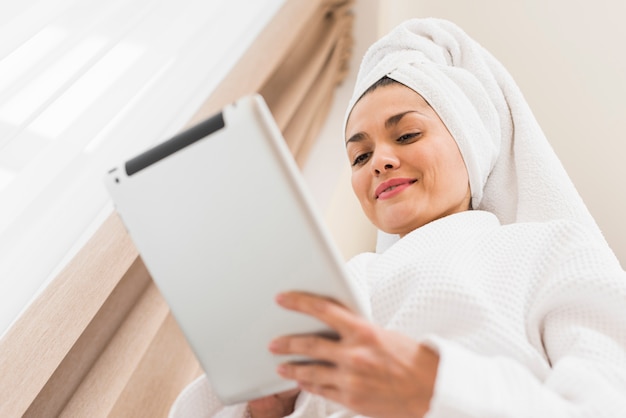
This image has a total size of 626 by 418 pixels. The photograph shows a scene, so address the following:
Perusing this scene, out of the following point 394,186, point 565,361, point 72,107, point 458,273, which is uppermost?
point 72,107

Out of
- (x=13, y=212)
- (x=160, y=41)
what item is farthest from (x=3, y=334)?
(x=160, y=41)

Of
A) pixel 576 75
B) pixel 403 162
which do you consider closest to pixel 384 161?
pixel 403 162

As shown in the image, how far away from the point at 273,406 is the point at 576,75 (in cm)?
132

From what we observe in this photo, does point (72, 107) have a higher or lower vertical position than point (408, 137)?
higher

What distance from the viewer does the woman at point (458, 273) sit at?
477mm

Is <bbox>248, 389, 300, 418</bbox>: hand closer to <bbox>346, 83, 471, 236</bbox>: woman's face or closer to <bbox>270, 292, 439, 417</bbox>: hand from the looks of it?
<bbox>270, 292, 439, 417</bbox>: hand

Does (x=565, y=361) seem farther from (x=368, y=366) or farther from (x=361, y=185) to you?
(x=361, y=185)

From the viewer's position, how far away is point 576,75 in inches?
60.2

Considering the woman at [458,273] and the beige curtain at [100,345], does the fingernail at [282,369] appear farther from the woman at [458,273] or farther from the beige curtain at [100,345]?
the beige curtain at [100,345]

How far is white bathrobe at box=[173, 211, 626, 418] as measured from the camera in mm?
488

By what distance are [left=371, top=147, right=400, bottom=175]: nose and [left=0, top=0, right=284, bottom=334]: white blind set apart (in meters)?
0.39

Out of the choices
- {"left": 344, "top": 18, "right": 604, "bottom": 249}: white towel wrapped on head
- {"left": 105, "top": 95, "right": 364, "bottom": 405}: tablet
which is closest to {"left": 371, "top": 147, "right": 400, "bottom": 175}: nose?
{"left": 344, "top": 18, "right": 604, "bottom": 249}: white towel wrapped on head

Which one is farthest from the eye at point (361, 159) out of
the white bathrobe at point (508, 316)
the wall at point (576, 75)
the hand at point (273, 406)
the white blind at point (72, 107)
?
the wall at point (576, 75)

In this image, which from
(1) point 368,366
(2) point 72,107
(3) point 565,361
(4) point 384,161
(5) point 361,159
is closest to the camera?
(1) point 368,366
